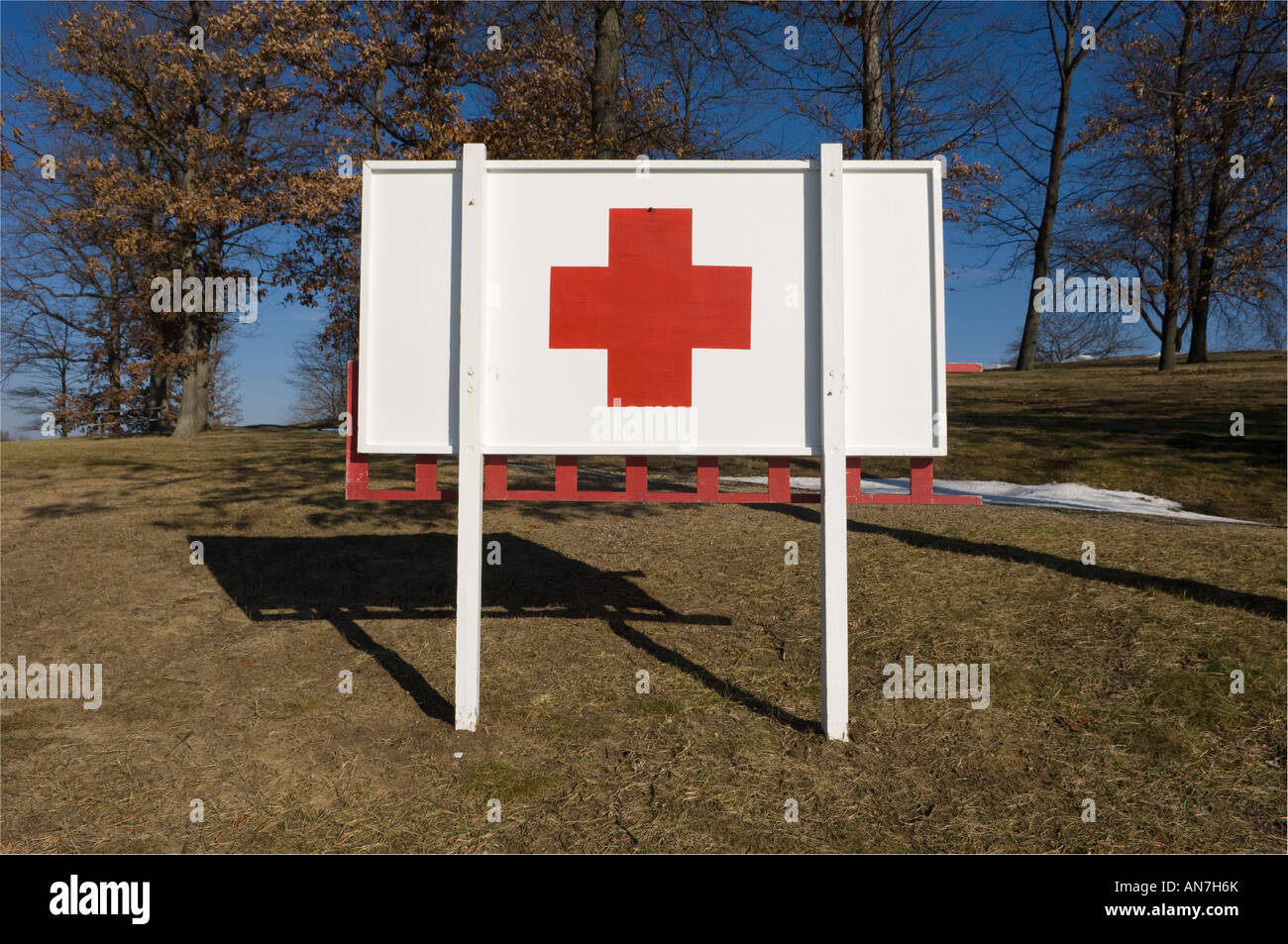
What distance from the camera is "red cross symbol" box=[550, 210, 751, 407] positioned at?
152 inches

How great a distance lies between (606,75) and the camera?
37.9ft

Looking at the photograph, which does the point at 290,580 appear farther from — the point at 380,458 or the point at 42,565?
the point at 380,458

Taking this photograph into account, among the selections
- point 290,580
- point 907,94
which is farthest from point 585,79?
point 290,580

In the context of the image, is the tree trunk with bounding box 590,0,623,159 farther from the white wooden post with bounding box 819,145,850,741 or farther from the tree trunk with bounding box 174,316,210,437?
the tree trunk with bounding box 174,316,210,437

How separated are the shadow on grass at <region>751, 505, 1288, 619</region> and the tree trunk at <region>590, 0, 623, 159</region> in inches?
282

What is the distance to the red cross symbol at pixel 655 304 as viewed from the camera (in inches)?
152

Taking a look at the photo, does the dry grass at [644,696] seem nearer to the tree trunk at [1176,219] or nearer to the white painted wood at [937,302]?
the white painted wood at [937,302]

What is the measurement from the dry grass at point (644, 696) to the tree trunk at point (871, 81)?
736 centimetres

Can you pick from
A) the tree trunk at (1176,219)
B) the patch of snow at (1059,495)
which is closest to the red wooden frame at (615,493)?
the patch of snow at (1059,495)

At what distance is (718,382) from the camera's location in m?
3.86

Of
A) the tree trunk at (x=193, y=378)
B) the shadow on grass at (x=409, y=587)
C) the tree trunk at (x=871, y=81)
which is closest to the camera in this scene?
the shadow on grass at (x=409, y=587)

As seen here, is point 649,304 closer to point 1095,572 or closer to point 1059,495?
point 1095,572

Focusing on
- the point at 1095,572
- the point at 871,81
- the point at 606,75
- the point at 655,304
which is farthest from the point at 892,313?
the point at 871,81

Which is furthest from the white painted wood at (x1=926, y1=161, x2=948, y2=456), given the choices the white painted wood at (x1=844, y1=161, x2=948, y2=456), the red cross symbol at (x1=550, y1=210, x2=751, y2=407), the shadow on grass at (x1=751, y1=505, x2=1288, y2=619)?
the shadow on grass at (x1=751, y1=505, x2=1288, y2=619)
